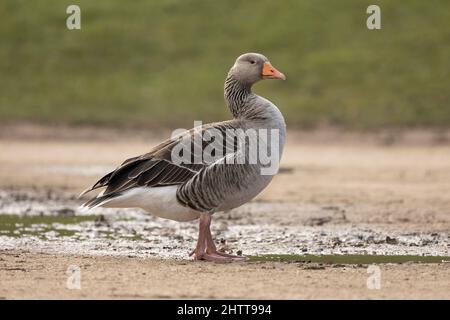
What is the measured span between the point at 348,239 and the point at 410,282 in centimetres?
330

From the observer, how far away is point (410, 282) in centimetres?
938

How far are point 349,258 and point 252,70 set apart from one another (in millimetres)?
2184

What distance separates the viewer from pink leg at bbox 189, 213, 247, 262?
10.8 meters

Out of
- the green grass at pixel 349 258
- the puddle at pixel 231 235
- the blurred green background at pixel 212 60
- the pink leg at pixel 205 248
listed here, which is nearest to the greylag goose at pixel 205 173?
the pink leg at pixel 205 248

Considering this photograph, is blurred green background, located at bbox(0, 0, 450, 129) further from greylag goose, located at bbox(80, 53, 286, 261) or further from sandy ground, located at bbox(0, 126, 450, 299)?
greylag goose, located at bbox(80, 53, 286, 261)

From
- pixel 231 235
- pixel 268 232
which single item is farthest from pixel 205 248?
pixel 268 232

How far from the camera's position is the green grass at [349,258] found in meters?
10.9

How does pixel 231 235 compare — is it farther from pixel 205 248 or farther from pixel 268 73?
pixel 268 73

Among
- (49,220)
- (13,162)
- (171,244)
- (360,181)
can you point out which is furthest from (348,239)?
(13,162)

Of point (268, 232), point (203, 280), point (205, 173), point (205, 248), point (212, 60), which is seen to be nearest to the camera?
point (203, 280)

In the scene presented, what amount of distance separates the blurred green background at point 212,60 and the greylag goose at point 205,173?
21.7m

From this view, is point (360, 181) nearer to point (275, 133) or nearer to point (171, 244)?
point (171, 244)

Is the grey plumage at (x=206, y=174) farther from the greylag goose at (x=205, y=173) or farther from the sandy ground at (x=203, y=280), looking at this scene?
the sandy ground at (x=203, y=280)

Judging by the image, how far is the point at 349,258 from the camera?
1112 cm
